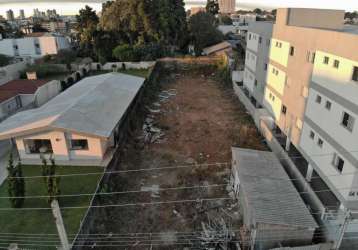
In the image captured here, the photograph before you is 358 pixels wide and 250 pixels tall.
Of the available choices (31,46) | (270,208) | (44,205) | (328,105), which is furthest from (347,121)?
(31,46)

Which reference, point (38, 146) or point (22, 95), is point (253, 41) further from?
point (22, 95)

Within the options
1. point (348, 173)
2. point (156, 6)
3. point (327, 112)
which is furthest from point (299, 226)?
point (156, 6)

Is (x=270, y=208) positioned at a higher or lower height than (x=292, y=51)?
lower

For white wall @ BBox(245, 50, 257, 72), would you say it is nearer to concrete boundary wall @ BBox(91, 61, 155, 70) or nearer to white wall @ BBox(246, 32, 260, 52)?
white wall @ BBox(246, 32, 260, 52)

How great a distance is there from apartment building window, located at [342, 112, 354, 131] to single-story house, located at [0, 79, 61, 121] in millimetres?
25760

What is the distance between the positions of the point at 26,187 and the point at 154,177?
7.53m

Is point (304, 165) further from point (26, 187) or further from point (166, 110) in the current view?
point (26, 187)

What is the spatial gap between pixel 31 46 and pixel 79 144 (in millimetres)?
46286

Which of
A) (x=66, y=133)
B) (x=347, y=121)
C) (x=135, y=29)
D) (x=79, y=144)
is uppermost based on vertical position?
(x=135, y=29)

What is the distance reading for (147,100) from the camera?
101 feet

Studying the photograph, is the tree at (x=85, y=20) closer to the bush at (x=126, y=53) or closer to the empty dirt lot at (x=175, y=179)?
the bush at (x=126, y=53)

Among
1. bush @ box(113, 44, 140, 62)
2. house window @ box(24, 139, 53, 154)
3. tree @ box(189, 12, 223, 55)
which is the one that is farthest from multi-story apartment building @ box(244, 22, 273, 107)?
tree @ box(189, 12, 223, 55)

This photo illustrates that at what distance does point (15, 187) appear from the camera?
534 inches

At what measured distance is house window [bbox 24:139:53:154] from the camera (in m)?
18.2
